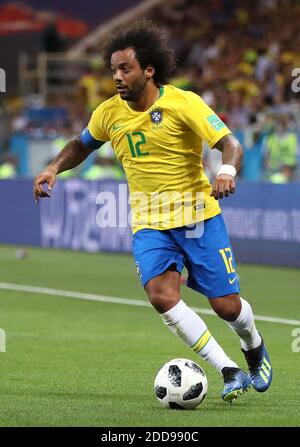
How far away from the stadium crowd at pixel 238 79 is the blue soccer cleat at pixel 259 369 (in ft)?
37.3

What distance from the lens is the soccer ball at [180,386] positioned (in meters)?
7.64

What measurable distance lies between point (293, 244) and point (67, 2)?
58.0 feet

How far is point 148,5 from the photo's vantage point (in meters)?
33.6

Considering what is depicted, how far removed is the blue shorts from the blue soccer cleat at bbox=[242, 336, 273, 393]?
1.93 feet

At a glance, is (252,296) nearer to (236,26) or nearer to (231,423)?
(231,423)

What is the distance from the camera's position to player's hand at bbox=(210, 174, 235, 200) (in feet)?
23.6

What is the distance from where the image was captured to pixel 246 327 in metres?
8.05

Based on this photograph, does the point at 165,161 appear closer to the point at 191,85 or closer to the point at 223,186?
the point at 223,186

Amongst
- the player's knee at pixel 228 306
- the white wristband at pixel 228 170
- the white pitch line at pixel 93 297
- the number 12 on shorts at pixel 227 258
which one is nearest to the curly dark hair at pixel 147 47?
the white wristband at pixel 228 170

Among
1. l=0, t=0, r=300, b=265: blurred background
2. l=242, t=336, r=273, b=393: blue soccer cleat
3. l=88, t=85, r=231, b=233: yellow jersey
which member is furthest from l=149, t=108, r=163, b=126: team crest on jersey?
l=0, t=0, r=300, b=265: blurred background

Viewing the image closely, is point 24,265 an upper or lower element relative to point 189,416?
lower

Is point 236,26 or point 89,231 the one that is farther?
point 236,26

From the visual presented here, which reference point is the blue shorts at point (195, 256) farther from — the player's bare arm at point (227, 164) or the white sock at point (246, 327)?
the player's bare arm at point (227, 164)

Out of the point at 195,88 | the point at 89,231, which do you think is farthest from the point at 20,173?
the point at 89,231
